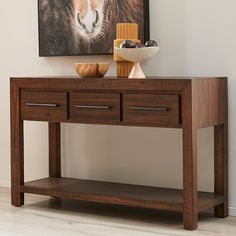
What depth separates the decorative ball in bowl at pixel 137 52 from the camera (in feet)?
11.4

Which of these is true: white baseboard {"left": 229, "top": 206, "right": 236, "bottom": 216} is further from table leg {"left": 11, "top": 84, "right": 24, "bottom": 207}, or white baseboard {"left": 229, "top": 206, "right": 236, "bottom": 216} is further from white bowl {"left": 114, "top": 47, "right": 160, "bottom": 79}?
table leg {"left": 11, "top": 84, "right": 24, "bottom": 207}

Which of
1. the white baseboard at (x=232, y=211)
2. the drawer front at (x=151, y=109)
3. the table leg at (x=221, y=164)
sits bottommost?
the white baseboard at (x=232, y=211)

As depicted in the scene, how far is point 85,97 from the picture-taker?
3547 mm

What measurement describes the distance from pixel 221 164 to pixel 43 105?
104 cm

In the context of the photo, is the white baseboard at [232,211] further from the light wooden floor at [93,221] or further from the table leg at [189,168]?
the table leg at [189,168]

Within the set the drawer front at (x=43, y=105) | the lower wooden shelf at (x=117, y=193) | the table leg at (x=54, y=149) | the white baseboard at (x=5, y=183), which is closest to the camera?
the lower wooden shelf at (x=117, y=193)

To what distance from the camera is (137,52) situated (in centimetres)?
347

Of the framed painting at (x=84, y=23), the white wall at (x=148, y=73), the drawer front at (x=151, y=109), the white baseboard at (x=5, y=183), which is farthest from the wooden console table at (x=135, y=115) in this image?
the white baseboard at (x=5, y=183)

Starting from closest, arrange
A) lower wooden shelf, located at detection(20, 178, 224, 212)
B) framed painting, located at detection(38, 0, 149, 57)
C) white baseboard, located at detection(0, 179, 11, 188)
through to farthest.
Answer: lower wooden shelf, located at detection(20, 178, 224, 212)
framed painting, located at detection(38, 0, 149, 57)
white baseboard, located at detection(0, 179, 11, 188)

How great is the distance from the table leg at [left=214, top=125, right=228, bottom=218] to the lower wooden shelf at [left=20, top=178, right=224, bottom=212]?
0.05m

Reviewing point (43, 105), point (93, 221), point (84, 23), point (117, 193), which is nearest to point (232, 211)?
point (117, 193)

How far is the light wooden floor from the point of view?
328cm

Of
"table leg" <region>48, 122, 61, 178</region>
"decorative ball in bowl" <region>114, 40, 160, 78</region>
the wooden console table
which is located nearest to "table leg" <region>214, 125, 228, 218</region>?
the wooden console table

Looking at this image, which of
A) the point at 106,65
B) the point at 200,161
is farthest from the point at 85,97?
the point at 200,161
